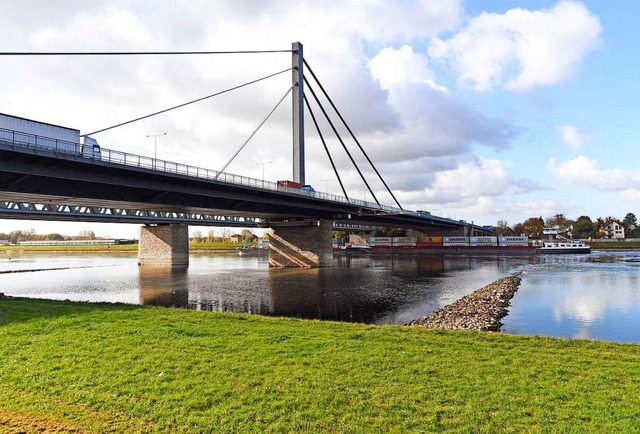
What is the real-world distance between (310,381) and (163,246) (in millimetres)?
70968

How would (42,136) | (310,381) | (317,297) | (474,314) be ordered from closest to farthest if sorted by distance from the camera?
(310,381), (474,314), (42,136), (317,297)

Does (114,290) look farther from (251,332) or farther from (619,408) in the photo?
(619,408)

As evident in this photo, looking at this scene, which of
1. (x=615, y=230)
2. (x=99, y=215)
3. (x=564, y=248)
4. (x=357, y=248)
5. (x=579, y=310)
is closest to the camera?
(x=579, y=310)

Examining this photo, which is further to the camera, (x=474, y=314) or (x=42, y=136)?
(x=42, y=136)

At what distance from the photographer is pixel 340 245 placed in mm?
141125

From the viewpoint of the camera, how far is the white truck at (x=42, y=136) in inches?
1007

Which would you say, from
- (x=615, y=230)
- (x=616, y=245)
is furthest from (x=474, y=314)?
(x=615, y=230)

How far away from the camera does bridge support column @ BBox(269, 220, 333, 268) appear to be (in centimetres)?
6538

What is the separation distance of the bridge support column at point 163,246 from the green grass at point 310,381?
204 ft

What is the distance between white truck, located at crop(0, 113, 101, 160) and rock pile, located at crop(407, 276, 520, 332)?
24.6m

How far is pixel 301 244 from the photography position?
66688mm

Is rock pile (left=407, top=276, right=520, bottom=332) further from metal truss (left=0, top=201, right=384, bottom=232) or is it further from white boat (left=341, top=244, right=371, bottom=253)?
white boat (left=341, top=244, right=371, bottom=253)

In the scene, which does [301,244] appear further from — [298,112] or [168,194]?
[168,194]

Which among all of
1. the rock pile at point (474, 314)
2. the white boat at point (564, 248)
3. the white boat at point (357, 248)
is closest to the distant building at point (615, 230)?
the white boat at point (564, 248)
